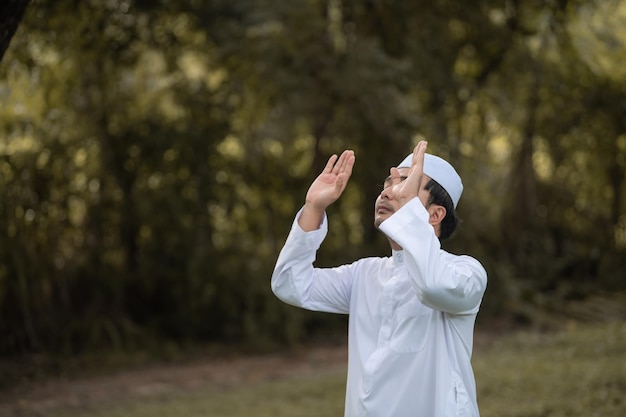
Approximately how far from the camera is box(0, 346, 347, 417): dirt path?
7.87 meters

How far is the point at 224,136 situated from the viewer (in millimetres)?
10305

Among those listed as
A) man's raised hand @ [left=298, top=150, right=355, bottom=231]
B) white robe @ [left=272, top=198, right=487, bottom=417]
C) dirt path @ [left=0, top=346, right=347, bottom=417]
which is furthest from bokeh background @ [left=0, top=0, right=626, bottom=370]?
white robe @ [left=272, top=198, right=487, bottom=417]

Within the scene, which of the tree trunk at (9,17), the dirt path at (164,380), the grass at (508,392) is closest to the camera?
the tree trunk at (9,17)

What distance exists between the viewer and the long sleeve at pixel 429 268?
2.62 metres

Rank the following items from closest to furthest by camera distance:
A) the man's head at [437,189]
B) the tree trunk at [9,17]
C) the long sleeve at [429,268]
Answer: the long sleeve at [429,268], the man's head at [437,189], the tree trunk at [9,17]

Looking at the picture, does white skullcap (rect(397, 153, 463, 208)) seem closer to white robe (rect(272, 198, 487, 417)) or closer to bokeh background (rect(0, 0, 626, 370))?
white robe (rect(272, 198, 487, 417))

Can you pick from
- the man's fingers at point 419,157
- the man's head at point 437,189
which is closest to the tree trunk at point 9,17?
the man's head at point 437,189

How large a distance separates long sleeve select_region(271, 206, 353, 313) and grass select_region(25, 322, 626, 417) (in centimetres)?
329

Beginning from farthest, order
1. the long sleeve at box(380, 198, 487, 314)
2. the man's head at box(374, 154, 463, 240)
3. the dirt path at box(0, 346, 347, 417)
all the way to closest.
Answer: the dirt path at box(0, 346, 347, 417) < the man's head at box(374, 154, 463, 240) < the long sleeve at box(380, 198, 487, 314)

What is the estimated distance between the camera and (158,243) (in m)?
10.2

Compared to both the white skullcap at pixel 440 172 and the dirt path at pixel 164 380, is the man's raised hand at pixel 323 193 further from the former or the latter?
the dirt path at pixel 164 380

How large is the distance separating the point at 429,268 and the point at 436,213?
41cm

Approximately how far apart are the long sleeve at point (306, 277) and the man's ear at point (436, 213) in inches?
14.2

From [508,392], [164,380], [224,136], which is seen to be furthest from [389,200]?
[224,136]
